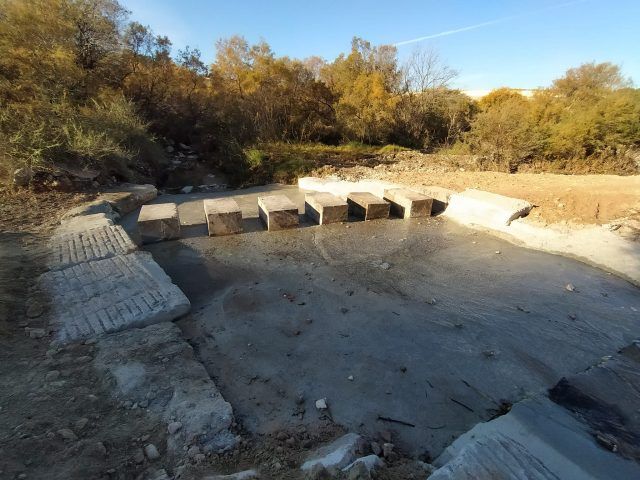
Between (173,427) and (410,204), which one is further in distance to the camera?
(410,204)

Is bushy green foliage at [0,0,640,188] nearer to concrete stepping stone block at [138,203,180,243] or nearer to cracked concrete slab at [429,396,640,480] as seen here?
concrete stepping stone block at [138,203,180,243]

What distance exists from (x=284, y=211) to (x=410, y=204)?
87.0 inches

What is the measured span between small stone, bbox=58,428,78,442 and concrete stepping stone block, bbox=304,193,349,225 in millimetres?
4465

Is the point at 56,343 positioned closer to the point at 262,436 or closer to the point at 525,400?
the point at 262,436

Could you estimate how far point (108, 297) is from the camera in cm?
325

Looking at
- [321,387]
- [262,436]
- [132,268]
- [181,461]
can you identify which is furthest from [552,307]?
[132,268]

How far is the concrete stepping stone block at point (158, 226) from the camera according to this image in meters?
5.11

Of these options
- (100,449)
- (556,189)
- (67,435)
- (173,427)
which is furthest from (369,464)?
(556,189)

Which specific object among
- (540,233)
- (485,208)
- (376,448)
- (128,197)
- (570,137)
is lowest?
(376,448)

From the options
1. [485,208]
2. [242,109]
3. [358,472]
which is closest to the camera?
[358,472]

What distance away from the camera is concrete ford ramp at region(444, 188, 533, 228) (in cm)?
552

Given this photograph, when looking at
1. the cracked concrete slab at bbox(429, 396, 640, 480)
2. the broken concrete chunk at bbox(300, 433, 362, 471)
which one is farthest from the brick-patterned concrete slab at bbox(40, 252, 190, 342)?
the cracked concrete slab at bbox(429, 396, 640, 480)

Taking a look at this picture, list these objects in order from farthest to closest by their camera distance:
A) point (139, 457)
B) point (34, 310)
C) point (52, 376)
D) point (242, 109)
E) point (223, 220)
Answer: point (242, 109) < point (223, 220) < point (34, 310) < point (52, 376) < point (139, 457)

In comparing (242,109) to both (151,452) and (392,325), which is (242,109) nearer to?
(392,325)
